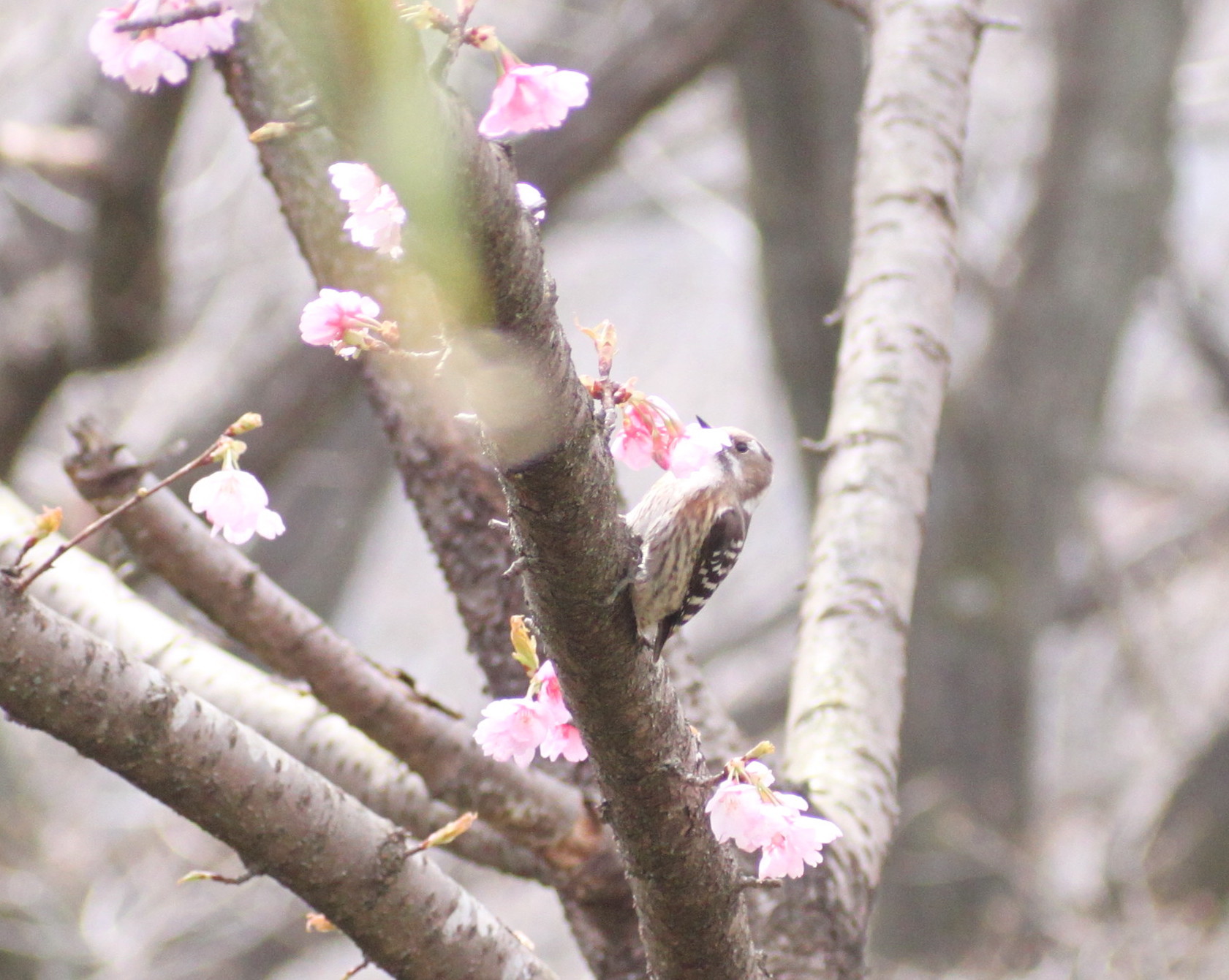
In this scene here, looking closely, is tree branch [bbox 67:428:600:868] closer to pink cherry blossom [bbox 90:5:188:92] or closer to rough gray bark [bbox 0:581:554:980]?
rough gray bark [bbox 0:581:554:980]

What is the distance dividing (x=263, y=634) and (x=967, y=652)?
481cm

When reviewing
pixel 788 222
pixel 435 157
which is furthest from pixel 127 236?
pixel 435 157

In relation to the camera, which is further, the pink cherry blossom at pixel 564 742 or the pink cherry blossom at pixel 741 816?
the pink cherry blossom at pixel 564 742

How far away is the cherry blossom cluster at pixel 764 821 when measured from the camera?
1.50 metres

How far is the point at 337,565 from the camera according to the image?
6.44m

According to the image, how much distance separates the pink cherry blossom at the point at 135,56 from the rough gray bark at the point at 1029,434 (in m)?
5.11

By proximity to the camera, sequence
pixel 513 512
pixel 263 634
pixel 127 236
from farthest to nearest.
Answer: pixel 127 236 < pixel 263 634 < pixel 513 512

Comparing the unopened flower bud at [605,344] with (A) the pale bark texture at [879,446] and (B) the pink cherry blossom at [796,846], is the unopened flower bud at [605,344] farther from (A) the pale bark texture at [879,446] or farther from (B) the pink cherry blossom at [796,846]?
(A) the pale bark texture at [879,446]

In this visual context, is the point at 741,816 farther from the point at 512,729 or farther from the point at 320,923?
the point at 320,923

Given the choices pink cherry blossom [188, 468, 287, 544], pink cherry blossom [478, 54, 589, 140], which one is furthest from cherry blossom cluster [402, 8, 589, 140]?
pink cherry blossom [188, 468, 287, 544]

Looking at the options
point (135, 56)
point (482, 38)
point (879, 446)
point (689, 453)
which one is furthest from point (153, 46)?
point (879, 446)

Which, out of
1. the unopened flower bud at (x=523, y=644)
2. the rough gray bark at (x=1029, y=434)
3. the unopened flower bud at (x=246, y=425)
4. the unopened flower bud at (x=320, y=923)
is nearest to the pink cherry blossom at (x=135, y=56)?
the unopened flower bud at (x=246, y=425)

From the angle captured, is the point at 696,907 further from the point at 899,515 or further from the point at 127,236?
the point at 127,236

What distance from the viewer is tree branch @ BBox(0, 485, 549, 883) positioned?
7.89 ft
